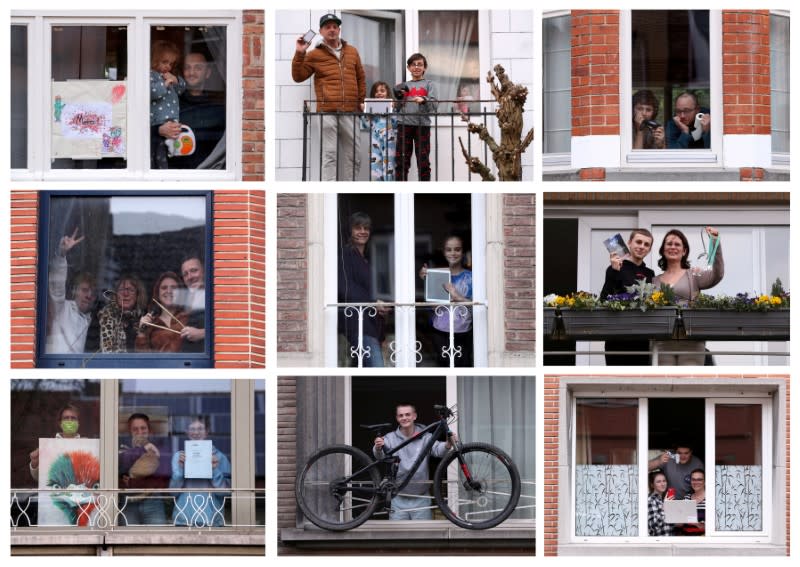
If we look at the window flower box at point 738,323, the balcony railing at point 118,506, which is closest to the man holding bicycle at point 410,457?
the balcony railing at point 118,506

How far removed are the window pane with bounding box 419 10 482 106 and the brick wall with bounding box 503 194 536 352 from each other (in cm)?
93

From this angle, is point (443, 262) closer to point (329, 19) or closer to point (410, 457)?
point (410, 457)

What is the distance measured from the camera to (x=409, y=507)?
49.3 feet

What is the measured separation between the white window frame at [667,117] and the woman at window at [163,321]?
3519 millimetres

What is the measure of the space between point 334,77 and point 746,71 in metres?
3.13

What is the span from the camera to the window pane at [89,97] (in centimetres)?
1511

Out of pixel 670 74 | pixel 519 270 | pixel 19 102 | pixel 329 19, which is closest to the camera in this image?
pixel 329 19

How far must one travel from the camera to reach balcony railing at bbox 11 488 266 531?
48.8ft

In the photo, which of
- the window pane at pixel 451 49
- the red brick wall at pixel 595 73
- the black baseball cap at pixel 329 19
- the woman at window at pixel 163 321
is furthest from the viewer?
the red brick wall at pixel 595 73

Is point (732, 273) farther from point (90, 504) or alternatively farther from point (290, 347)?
point (90, 504)

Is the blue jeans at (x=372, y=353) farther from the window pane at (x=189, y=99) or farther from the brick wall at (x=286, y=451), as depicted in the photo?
the window pane at (x=189, y=99)

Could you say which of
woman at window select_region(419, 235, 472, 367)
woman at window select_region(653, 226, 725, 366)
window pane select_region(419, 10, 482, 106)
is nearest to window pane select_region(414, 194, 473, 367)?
woman at window select_region(419, 235, 472, 367)

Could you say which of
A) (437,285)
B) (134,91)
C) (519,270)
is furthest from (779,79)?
(134,91)

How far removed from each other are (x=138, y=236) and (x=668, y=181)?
3.99m
